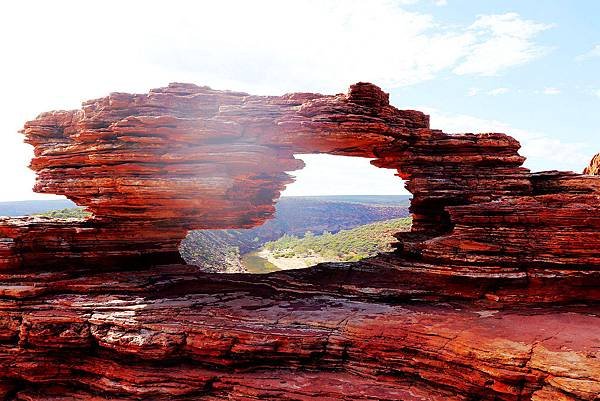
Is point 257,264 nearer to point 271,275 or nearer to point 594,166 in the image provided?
point 271,275

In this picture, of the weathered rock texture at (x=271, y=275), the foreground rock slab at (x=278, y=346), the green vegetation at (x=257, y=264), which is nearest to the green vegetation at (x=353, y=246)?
the green vegetation at (x=257, y=264)

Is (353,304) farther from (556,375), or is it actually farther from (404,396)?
(556,375)

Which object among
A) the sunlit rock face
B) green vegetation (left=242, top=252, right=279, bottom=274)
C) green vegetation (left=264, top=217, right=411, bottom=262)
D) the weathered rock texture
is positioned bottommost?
green vegetation (left=242, top=252, right=279, bottom=274)

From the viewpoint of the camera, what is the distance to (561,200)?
1953 centimetres

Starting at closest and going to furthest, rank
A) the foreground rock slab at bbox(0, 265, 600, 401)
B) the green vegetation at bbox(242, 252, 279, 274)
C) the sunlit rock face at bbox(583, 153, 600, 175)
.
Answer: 1. the foreground rock slab at bbox(0, 265, 600, 401)
2. the sunlit rock face at bbox(583, 153, 600, 175)
3. the green vegetation at bbox(242, 252, 279, 274)

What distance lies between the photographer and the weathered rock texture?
53.6ft

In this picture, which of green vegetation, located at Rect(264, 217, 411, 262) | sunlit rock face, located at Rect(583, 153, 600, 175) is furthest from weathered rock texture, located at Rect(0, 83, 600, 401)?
green vegetation, located at Rect(264, 217, 411, 262)

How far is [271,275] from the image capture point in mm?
23625

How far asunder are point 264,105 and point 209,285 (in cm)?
965

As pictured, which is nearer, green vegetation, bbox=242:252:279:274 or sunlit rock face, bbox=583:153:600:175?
sunlit rock face, bbox=583:153:600:175

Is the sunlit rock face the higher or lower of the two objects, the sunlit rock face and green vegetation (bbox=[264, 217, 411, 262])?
the higher

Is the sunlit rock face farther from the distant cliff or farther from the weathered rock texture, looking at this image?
the distant cliff

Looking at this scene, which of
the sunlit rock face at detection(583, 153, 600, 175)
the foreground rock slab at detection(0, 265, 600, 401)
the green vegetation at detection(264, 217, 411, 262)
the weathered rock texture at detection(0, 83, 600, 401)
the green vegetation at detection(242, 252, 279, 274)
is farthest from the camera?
the green vegetation at detection(242, 252, 279, 274)

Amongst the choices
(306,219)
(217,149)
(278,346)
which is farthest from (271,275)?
(306,219)
